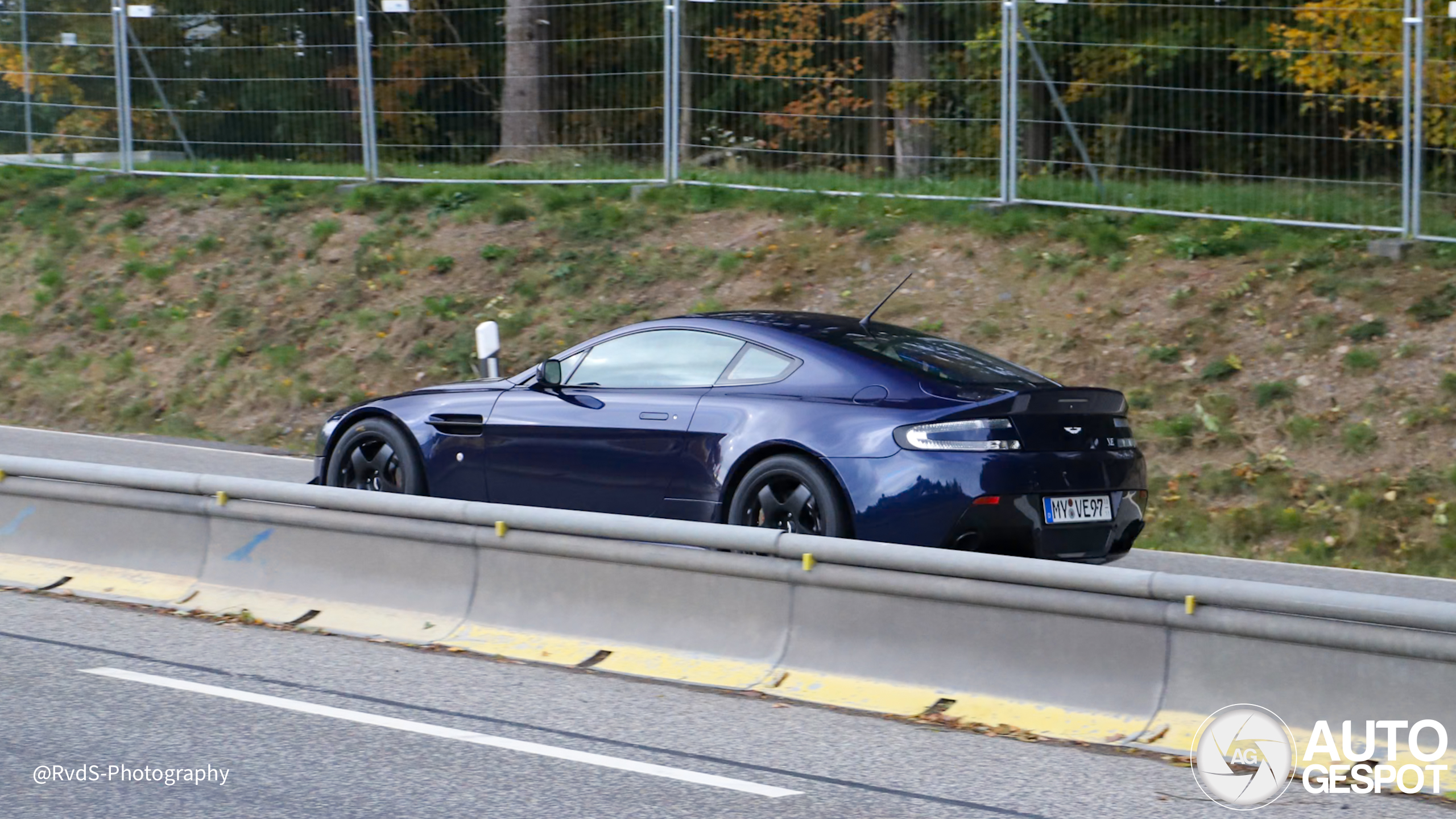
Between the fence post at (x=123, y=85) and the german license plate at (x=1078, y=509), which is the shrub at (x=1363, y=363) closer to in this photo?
the german license plate at (x=1078, y=509)

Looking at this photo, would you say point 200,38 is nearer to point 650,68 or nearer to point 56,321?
point 56,321

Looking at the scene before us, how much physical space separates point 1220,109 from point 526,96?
7.88 meters

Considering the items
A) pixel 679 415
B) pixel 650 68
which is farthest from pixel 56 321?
pixel 679 415

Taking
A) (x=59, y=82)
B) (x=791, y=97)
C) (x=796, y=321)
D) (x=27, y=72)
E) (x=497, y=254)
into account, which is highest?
(x=27, y=72)

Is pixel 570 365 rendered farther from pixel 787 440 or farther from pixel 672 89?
pixel 672 89

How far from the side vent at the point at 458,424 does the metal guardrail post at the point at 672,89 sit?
29.9ft

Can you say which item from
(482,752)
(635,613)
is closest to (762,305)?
(635,613)

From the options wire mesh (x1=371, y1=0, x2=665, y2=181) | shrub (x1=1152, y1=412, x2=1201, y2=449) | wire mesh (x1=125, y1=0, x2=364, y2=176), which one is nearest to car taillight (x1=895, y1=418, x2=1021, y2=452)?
shrub (x1=1152, y1=412, x2=1201, y2=449)

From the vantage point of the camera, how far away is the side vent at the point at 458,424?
9.09m

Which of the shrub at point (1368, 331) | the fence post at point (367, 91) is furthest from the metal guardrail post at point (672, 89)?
the shrub at point (1368, 331)

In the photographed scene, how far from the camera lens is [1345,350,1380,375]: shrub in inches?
480

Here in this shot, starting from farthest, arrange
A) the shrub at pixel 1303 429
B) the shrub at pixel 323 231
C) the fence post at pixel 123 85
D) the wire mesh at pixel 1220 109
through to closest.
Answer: the fence post at pixel 123 85 → the shrub at pixel 323 231 → the wire mesh at pixel 1220 109 → the shrub at pixel 1303 429

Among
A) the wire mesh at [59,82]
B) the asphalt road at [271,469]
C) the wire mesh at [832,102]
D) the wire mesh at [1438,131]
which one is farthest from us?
the wire mesh at [59,82]

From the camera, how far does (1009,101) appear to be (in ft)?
51.3
